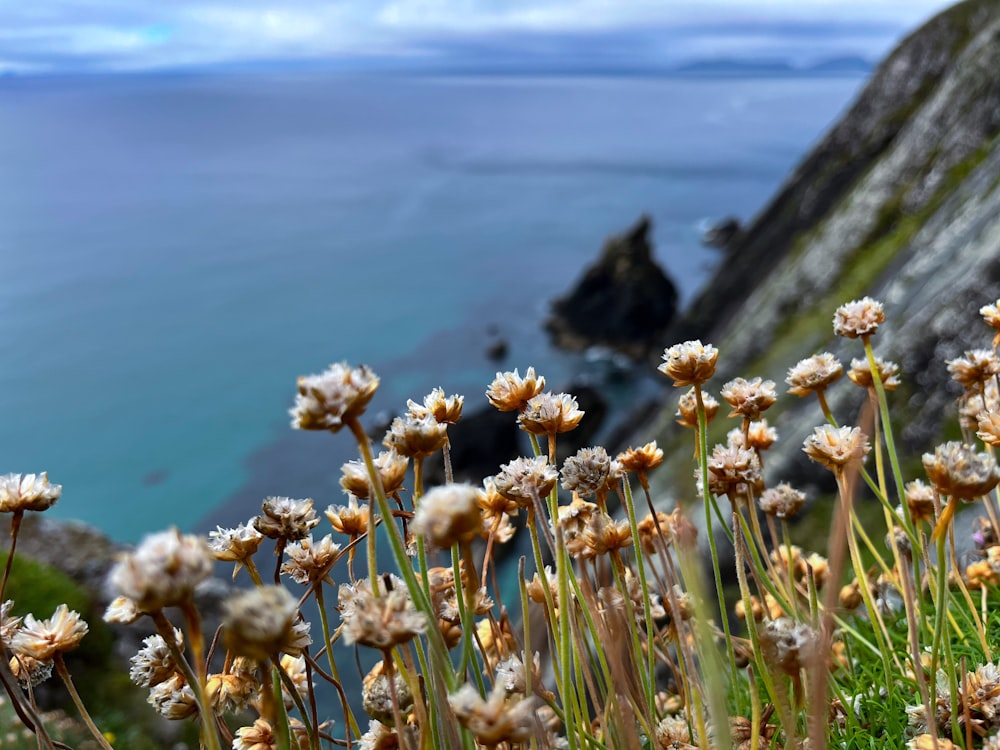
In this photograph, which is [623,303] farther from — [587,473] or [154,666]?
[154,666]

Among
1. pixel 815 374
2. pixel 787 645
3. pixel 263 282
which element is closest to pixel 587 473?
pixel 787 645

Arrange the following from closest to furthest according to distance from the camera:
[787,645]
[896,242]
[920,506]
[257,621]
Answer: [257,621] < [787,645] < [920,506] < [896,242]

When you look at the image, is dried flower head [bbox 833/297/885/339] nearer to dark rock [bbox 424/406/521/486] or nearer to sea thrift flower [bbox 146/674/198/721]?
sea thrift flower [bbox 146/674/198/721]

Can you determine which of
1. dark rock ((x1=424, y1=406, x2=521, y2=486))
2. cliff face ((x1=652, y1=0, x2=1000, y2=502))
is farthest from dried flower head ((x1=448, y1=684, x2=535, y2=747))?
dark rock ((x1=424, y1=406, x2=521, y2=486))

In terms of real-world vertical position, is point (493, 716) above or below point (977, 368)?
below

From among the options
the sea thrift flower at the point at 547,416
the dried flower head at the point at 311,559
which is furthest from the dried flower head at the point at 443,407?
the dried flower head at the point at 311,559

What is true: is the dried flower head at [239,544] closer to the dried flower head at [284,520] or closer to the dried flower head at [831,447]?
the dried flower head at [284,520]

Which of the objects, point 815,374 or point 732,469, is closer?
point 732,469
